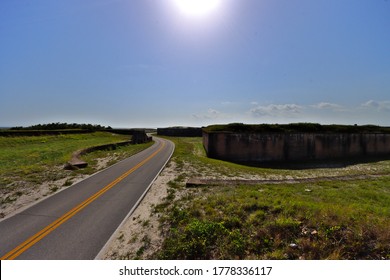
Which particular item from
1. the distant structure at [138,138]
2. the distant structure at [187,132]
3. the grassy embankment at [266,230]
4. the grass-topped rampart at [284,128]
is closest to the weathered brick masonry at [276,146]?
the grass-topped rampart at [284,128]

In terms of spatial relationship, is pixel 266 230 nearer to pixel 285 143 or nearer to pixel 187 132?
pixel 285 143

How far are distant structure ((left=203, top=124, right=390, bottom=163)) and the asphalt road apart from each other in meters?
Result: 16.6

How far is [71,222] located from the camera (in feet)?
25.4

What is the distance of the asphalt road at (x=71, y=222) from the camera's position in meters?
5.95

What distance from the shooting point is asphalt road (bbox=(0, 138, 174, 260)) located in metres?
5.95

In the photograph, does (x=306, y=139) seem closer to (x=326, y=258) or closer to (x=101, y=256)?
(x=326, y=258)

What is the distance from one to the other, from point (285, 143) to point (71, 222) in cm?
2755

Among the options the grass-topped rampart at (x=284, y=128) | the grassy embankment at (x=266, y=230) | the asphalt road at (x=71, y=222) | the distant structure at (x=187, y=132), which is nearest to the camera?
the grassy embankment at (x=266, y=230)

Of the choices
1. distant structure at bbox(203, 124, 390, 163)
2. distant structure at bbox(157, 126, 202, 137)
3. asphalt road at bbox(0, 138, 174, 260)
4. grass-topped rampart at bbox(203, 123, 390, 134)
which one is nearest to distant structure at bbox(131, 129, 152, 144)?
grass-topped rampart at bbox(203, 123, 390, 134)

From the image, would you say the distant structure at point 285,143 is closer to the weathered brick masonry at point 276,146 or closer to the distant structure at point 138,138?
the weathered brick masonry at point 276,146

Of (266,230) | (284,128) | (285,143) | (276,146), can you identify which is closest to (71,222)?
(266,230)

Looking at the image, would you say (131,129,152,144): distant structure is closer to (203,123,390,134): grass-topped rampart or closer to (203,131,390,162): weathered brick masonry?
(203,123,390,134): grass-topped rampart

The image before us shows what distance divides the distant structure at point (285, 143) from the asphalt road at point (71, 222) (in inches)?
655
